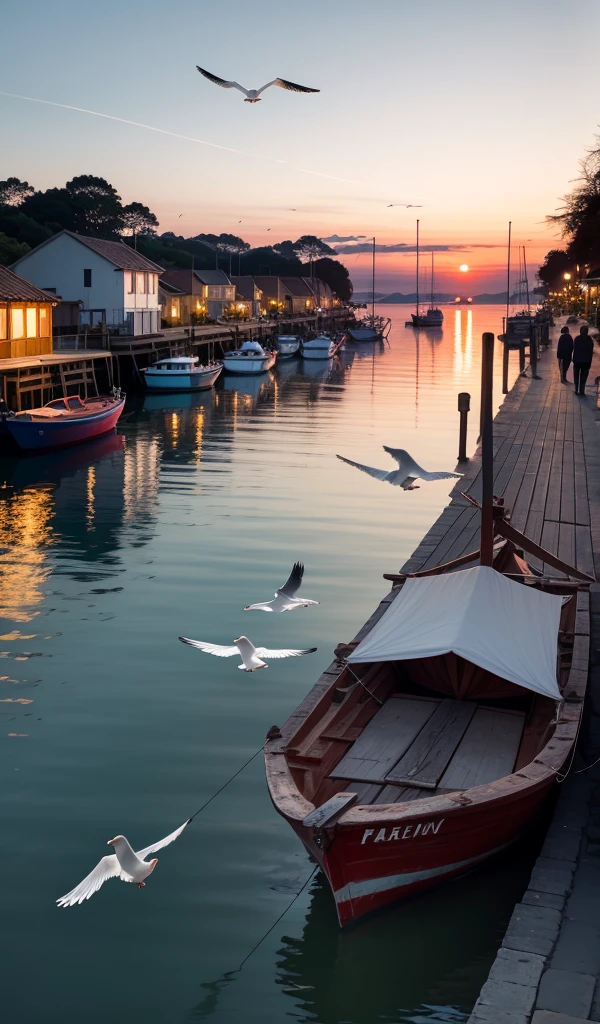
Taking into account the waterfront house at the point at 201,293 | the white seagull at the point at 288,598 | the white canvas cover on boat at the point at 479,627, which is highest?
the waterfront house at the point at 201,293

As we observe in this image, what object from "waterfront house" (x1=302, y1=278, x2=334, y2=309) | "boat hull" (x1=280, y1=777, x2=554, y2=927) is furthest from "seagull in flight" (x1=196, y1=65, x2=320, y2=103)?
"waterfront house" (x1=302, y1=278, x2=334, y2=309)

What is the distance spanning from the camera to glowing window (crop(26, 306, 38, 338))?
43.5 m

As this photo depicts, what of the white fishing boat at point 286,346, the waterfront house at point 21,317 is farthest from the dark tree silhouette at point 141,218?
the waterfront house at point 21,317

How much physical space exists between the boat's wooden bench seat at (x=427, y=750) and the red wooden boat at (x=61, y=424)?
26576 millimetres

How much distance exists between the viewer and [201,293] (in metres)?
110

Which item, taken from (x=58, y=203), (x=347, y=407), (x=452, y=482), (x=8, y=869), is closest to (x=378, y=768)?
(x=8, y=869)

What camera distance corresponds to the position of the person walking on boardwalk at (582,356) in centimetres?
3133

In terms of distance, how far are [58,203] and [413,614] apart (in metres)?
123

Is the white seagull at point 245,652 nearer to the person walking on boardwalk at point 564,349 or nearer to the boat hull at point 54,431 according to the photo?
the boat hull at point 54,431

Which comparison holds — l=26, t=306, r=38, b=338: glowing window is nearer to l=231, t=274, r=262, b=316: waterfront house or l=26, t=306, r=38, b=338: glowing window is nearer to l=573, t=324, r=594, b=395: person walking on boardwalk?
l=573, t=324, r=594, b=395: person walking on boardwalk

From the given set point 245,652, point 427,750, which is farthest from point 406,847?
point 245,652

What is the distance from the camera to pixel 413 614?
9.43 m

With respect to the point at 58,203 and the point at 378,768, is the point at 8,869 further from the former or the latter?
the point at 58,203

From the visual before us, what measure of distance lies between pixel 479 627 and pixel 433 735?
3.28 ft
